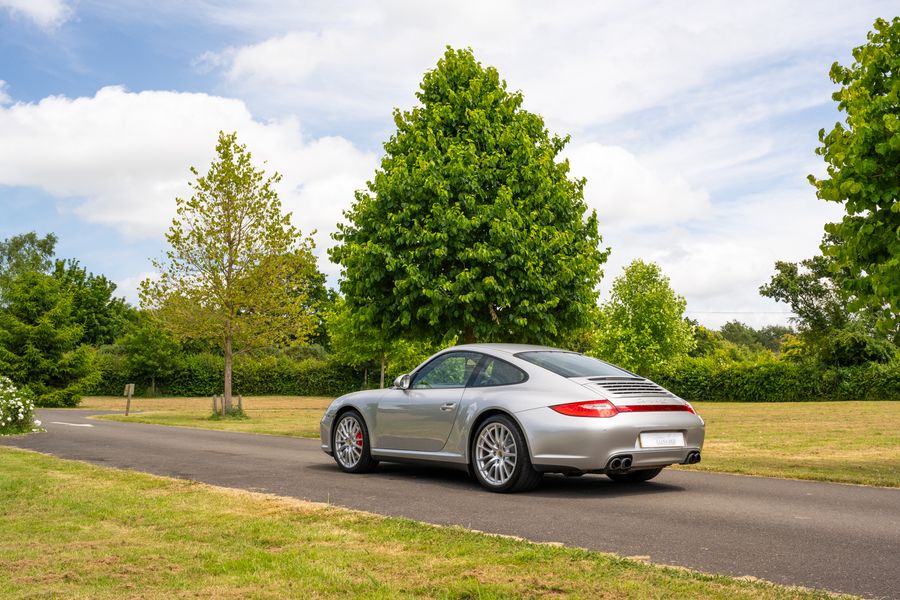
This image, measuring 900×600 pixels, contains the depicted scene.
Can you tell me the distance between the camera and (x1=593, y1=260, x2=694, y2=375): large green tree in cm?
5766

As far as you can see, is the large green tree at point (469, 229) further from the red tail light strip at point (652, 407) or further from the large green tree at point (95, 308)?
the large green tree at point (95, 308)

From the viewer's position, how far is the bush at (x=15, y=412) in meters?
19.0

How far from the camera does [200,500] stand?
7.96m

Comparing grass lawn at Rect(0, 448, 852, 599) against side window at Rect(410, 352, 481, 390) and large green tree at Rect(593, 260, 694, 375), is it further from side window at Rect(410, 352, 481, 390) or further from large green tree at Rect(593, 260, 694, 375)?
large green tree at Rect(593, 260, 694, 375)

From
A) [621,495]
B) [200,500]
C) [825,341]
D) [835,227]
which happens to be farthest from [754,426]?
[825,341]

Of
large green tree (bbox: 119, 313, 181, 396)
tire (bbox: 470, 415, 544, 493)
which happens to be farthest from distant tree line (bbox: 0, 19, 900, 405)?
large green tree (bbox: 119, 313, 181, 396)

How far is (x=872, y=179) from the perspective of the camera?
410 inches

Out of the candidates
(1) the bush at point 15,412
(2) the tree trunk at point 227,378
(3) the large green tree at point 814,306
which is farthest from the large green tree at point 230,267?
(3) the large green tree at point 814,306

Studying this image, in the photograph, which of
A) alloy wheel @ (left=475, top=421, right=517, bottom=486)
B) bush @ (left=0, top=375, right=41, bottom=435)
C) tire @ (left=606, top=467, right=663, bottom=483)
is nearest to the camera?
alloy wheel @ (left=475, top=421, right=517, bottom=486)

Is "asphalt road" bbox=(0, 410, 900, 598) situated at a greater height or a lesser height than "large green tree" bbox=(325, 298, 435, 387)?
lesser

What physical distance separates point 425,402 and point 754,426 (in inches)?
694

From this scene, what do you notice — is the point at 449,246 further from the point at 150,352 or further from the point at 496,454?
the point at 150,352

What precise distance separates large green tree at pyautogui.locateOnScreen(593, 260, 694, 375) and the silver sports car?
47954mm

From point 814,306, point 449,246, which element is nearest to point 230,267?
point 449,246
